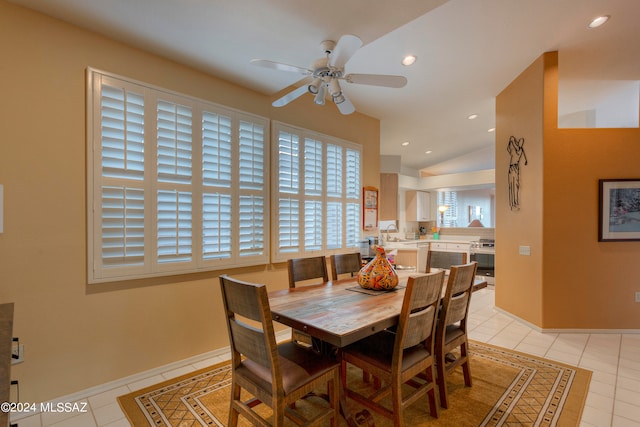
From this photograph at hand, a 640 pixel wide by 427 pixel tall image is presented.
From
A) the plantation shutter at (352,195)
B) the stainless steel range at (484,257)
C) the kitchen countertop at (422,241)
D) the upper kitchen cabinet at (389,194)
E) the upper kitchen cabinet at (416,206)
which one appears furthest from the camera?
the upper kitchen cabinet at (416,206)

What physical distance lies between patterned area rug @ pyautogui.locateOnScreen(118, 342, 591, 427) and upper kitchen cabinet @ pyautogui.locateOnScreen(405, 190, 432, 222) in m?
5.09

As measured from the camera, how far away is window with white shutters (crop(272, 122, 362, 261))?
3492mm

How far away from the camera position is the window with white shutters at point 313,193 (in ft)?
11.5

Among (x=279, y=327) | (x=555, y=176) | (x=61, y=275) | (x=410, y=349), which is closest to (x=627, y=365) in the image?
(x=555, y=176)

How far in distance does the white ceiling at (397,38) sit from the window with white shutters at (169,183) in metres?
0.43

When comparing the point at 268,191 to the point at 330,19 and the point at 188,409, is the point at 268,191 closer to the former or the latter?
the point at 330,19

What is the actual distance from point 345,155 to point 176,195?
229 centimetres

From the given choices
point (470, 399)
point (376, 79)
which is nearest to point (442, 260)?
point (470, 399)

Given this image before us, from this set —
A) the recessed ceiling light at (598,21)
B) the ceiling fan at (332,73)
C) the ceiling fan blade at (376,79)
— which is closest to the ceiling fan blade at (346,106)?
the ceiling fan at (332,73)

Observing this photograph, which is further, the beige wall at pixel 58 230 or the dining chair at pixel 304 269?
the dining chair at pixel 304 269

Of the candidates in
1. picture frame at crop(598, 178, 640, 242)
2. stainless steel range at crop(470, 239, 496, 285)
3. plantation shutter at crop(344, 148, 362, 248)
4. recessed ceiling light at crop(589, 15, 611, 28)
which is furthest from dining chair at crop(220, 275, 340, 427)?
stainless steel range at crop(470, 239, 496, 285)

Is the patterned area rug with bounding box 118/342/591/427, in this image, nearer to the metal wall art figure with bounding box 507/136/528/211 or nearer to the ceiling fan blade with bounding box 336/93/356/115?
the metal wall art figure with bounding box 507/136/528/211

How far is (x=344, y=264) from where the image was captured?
3074 mm

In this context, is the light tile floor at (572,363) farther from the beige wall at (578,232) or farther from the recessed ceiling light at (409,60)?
the recessed ceiling light at (409,60)
